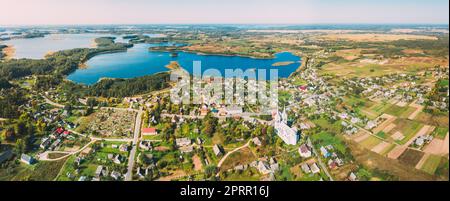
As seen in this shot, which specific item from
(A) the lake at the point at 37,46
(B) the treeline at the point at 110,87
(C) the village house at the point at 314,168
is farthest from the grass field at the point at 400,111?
(A) the lake at the point at 37,46

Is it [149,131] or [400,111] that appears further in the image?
[400,111]

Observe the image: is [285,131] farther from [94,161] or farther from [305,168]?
[94,161]

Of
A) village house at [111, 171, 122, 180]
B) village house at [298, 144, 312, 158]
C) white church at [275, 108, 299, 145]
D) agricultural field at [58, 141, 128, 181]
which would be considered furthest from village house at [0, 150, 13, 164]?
village house at [298, 144, 312, 158]

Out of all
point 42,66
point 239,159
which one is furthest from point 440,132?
point 42,66

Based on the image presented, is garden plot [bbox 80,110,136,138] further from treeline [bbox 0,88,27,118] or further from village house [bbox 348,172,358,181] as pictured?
village house [bbox 348,172,358,181]

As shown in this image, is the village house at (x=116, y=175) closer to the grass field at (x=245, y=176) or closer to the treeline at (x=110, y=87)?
the grass field at (x=245, y=176)

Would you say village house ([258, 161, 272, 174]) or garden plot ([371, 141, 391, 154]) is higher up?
garden plot ([371, 141, 391, 154])
